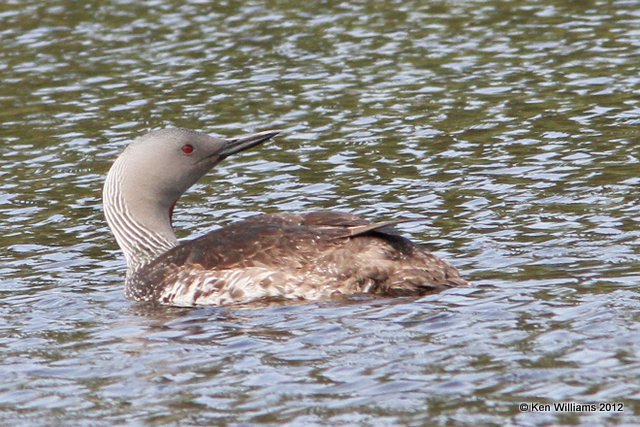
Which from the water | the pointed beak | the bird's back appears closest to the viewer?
the water

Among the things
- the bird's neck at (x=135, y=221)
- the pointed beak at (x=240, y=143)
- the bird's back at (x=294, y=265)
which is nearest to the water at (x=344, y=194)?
the bird's back at (x=294, y=265)

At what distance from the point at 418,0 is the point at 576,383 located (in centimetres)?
1421

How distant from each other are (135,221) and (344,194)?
2789 millimetres

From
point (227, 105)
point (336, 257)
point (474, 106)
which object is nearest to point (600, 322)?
point (336, 257)

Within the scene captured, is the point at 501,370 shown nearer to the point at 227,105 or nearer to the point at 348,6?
the point at 227,105

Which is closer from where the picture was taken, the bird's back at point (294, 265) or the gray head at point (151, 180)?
the bird's back at point (294, 265)

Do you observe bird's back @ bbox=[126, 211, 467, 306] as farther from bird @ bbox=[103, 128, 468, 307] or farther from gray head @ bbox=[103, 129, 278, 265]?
gray head @ bbox=[103, 129, 278, 265]

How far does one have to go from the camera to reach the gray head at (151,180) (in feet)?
39.2

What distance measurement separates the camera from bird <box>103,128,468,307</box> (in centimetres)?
1065

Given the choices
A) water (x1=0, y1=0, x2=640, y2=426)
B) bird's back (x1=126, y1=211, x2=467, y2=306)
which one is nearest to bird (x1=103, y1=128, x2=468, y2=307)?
bird's back (x1=126, y1=211, x2=467, y2=306)

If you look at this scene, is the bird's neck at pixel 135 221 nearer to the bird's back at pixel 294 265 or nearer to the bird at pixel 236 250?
the bird at pixel 236 250

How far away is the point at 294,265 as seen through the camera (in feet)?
35.5

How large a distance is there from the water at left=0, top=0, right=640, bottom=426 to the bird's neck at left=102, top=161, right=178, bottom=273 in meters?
0.40

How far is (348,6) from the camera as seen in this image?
21938 mm
